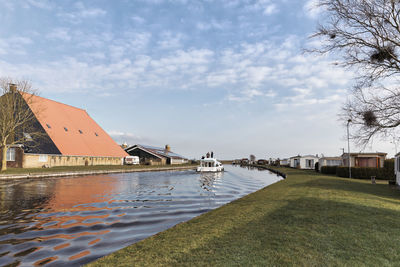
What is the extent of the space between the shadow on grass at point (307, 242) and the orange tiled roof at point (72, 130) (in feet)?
142

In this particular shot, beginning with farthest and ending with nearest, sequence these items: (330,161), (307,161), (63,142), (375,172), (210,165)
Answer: (307,161), (210,165), (330,161), (63,142), (375,172)

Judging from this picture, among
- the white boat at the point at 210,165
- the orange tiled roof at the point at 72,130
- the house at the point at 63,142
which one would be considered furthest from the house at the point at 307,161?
the house at the point at 63,142

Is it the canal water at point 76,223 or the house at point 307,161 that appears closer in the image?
the canal water at point 76,223

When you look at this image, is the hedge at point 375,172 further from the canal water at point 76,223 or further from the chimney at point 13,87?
the chimney at point 13,87

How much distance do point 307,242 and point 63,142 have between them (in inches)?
1901

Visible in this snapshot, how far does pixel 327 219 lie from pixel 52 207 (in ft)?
44.6

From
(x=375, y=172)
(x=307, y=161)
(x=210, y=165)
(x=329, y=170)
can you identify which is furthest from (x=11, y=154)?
(x=307, y=161)

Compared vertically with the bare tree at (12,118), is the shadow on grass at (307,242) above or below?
below

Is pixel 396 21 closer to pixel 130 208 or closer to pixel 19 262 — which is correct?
pixel 130 208

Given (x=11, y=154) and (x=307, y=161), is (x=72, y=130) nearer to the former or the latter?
(x=11, y=154)

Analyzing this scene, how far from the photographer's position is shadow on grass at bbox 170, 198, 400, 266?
17.7ft

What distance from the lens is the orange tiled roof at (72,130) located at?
4544 centimetres

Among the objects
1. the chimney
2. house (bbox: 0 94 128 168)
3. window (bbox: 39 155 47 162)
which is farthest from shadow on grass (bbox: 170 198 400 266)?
the chimney

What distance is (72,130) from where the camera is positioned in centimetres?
5216
